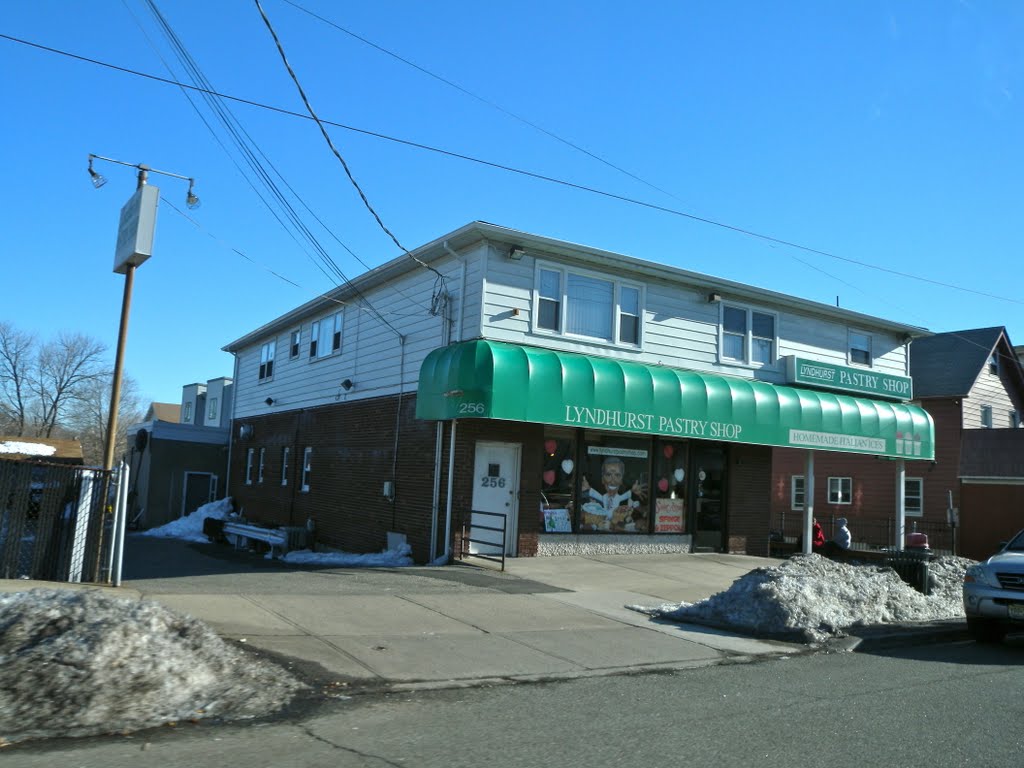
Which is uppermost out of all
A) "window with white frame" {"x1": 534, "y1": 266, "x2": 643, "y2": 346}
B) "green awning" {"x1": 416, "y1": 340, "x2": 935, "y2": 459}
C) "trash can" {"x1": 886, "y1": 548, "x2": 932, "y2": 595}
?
"window with white frame" {"x1": 534, "y1": 266, "x2": 643, "y2": 346}

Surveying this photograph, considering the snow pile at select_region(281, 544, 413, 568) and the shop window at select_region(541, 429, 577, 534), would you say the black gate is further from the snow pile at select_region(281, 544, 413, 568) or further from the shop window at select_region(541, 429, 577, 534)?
the shop window at select_region(541, 429, 577, 534)

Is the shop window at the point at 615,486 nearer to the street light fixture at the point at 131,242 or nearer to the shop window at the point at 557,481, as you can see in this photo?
the shop window at the point at 557,481

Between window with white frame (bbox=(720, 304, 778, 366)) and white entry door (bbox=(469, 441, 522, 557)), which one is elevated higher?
window with white frame (bbox=(720, 304, 778, 366))

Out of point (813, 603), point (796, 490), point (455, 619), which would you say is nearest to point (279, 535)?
point (455, 619)

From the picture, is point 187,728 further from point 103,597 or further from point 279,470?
point 279,470

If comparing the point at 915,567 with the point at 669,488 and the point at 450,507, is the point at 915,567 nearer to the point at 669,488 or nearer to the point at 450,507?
the point at 669,488

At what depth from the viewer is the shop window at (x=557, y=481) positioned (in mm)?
17125

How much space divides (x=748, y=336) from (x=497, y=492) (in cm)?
766

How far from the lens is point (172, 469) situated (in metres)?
30.5

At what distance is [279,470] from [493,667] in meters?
19.0

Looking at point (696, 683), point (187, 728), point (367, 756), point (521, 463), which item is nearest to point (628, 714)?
point (696, 683)

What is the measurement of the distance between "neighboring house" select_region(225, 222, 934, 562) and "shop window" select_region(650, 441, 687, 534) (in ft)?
0.16

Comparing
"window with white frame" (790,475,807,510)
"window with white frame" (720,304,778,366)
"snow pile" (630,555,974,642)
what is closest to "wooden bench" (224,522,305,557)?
"window with white frame" (720,304,778,366)

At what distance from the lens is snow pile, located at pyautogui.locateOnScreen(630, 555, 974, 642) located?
10.8m
